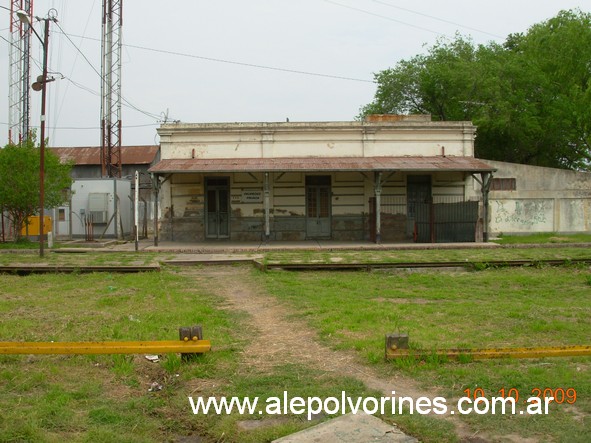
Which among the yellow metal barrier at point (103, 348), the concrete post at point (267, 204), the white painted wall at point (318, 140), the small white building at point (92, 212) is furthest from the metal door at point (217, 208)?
the yellow metal barrier at point (103, 348)

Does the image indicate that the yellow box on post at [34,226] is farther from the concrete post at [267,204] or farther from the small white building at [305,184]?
the concrete post at [267,204]

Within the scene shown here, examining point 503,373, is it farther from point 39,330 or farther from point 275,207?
point 275,207

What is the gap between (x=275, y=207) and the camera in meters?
23.2

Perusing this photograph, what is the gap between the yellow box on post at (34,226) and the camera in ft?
74.2

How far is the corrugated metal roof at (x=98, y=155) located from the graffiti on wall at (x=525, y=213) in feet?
79.1

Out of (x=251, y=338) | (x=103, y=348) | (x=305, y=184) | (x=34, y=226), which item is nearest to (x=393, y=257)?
(x=305, y=184)

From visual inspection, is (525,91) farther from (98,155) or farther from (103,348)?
(103,348)

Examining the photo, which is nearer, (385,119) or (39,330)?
(39,330)

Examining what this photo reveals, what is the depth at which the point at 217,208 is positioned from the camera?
23234 millimetres

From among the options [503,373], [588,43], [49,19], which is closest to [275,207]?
[49,19]

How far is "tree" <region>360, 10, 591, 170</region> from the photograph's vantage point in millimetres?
31344

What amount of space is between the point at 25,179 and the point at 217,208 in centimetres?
739

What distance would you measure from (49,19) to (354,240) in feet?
44.1

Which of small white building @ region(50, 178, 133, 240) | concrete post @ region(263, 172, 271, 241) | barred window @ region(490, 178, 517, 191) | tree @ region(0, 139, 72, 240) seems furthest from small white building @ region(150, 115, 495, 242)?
tree @ region(0, 139, 72, 240)
